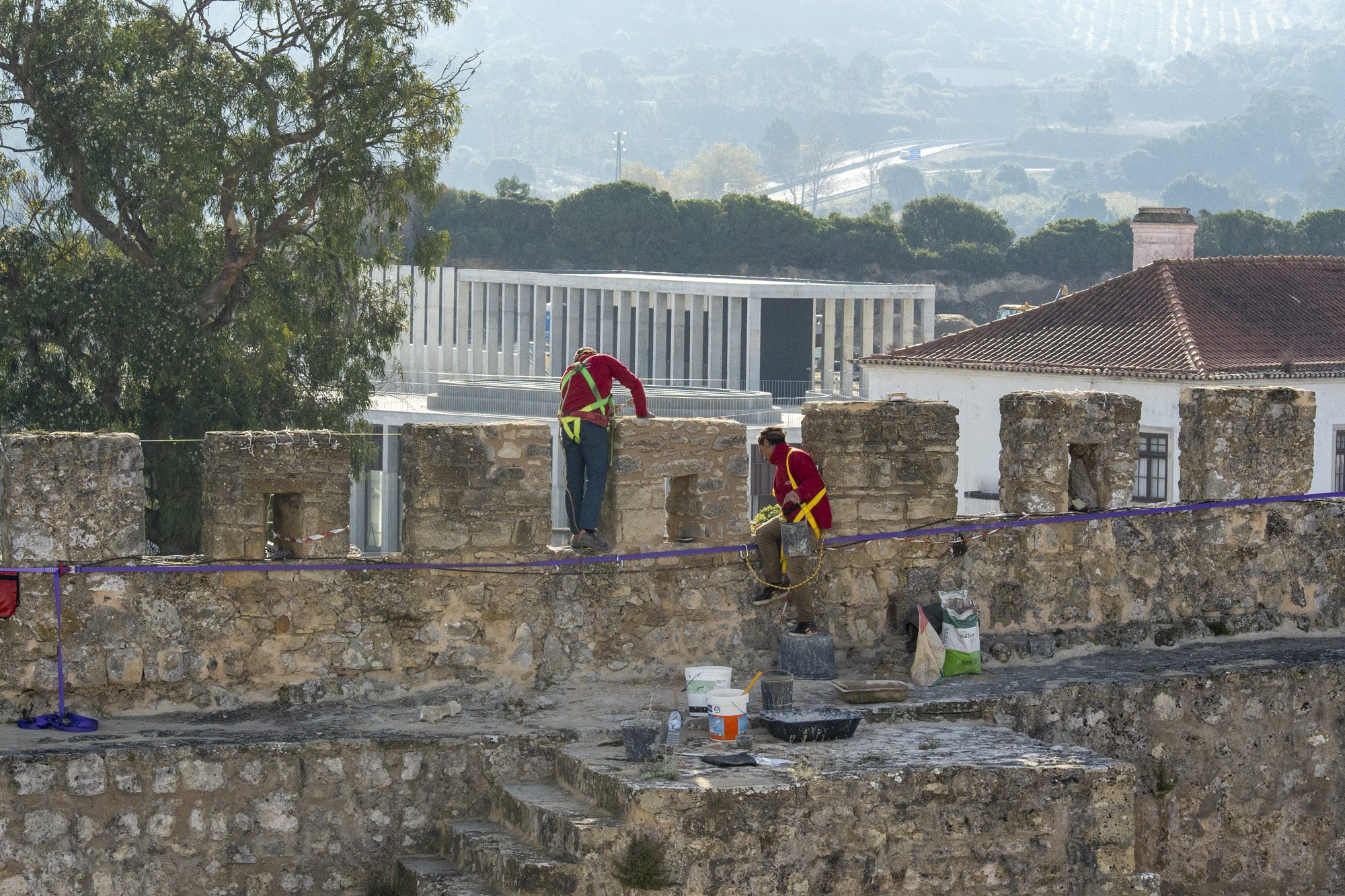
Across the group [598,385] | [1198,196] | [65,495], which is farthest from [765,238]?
[1198,196]

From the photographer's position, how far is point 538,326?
55438mm

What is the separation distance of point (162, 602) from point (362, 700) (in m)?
1.10

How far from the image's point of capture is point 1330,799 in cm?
1021

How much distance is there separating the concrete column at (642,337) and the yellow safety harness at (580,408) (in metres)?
43.6

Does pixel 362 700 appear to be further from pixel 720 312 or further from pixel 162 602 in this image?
pixel 720 312

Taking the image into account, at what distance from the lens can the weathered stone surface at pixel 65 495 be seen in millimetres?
8875

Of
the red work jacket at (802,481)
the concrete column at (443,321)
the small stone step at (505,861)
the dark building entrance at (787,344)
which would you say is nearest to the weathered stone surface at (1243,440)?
the red work jacket at (802,481)

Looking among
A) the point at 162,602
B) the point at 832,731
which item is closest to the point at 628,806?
the point at 832,731

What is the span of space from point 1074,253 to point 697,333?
28.2m

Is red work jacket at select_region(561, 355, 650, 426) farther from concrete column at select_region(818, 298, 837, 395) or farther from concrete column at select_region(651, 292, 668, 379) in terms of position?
concrete column at select_region(651, 292, 668, 379)

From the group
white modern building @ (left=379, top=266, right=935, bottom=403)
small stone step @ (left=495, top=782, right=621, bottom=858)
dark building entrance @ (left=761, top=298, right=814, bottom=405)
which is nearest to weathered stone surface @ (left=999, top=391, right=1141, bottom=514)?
small stone step @ (left=495, top=782, right=621, bottom=858)

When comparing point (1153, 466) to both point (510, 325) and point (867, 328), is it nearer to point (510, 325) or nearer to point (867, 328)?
point (867, 328)

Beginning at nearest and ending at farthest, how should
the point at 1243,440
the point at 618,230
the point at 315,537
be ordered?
the point at 315,537 < the point at 1243,440 < the point at 618,230

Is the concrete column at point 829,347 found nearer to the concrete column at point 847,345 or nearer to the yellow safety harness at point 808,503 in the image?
the concrete column at point 847,345
